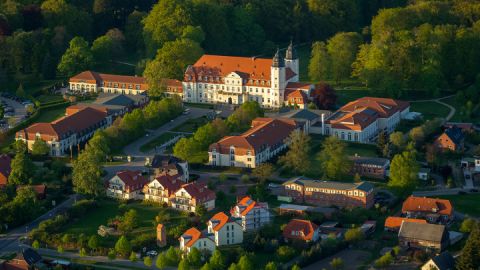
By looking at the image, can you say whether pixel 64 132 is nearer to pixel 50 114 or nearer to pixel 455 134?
pixel 50 114

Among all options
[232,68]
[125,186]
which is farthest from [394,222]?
[232,68]

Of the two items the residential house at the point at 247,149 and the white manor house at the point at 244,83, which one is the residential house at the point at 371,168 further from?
the white manor house at the point at 244,83

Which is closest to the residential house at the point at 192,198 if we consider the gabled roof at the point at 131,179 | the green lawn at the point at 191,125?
the gabled roof at the point at 131,179

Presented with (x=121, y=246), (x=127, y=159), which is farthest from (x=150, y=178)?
(x=121, y=246)

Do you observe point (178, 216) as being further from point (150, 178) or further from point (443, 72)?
point (443, 72)

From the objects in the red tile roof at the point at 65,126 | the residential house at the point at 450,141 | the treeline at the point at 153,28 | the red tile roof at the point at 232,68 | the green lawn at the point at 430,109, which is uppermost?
the treeline at the point at 153,28
